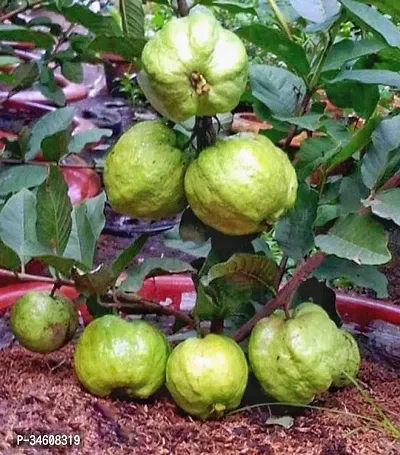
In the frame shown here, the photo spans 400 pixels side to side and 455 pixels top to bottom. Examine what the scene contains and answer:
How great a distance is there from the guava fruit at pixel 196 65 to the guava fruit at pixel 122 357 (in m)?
0.33

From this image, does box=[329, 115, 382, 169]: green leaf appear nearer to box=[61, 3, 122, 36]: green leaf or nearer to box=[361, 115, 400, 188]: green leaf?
box=[361, 115, 400, 188]: green leaf

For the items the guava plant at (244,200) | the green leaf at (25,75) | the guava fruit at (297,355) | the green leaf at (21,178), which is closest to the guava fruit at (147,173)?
the guava plant at (244,200)

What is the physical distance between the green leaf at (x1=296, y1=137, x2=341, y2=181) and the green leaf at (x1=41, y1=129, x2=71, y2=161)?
0.38 m

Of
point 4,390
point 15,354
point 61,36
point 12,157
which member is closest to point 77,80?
point 61,36

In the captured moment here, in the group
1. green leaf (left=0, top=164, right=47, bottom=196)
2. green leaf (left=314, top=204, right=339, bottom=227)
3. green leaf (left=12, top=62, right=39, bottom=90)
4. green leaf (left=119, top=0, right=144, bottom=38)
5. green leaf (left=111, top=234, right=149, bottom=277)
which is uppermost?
green leaf (left=119, top=0, right=144, bottom=38)

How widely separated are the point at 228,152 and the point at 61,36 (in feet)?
3.68

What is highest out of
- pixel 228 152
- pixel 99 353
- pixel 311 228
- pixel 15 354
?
pixel 228 152

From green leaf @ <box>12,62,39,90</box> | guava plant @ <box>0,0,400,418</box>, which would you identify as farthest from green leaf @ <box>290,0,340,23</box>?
green leaf @ <box>12,62,39,90</box>

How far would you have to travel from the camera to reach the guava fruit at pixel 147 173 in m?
0.92

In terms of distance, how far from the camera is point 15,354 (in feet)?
4.22

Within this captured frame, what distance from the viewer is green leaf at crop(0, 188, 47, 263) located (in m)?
1.11

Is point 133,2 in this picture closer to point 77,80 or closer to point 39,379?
point 39,379

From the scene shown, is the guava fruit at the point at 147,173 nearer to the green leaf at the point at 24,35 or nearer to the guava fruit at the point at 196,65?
the guava fruit at the point at 196,65

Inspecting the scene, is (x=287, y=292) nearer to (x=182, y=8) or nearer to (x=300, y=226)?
(x=300, y=226)
